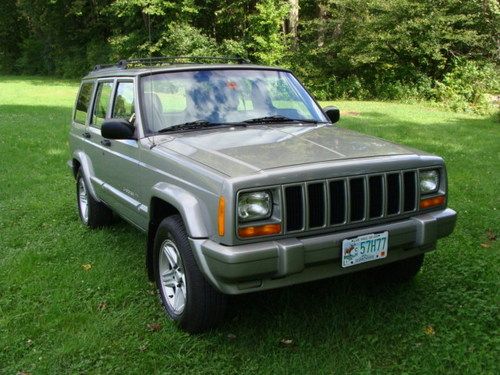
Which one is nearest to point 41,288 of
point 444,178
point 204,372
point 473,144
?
point 204,372

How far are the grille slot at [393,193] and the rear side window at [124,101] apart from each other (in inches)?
86.4

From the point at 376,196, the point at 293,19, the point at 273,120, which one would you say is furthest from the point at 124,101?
the point at 293,19

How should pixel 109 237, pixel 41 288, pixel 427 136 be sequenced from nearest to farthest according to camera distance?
pixel 41 288 < pixel 109 237 < pixel 427 136

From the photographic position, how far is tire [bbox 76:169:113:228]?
572 centimetres

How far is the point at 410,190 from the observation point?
355cm

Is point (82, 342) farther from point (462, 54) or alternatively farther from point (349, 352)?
point (462, 54)

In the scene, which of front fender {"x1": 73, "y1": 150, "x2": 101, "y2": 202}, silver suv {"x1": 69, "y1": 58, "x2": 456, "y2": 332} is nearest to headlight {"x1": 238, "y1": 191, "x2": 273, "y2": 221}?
silver suv {"x1": 69, "y1": 58, "x2": 456, "y2": 332}

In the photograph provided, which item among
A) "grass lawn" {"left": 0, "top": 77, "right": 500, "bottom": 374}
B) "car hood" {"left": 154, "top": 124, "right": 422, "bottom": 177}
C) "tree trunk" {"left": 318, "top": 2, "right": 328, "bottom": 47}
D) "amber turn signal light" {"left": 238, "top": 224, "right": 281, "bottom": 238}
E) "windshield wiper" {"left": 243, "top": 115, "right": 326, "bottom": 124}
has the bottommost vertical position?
"grass lawn" {"left": 0, "top": 77, "right": 500, "bottom": 374}

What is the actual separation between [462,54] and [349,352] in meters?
20.1

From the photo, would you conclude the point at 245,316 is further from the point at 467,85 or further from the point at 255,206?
the point at 467,85

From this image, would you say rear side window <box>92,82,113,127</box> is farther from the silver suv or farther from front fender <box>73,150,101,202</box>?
front fender <box>73,150,101,202</box>

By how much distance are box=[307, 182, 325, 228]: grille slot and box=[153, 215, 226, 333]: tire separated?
2.62 feet

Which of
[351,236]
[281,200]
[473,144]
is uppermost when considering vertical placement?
[281,200]

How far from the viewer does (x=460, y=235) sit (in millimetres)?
5293
